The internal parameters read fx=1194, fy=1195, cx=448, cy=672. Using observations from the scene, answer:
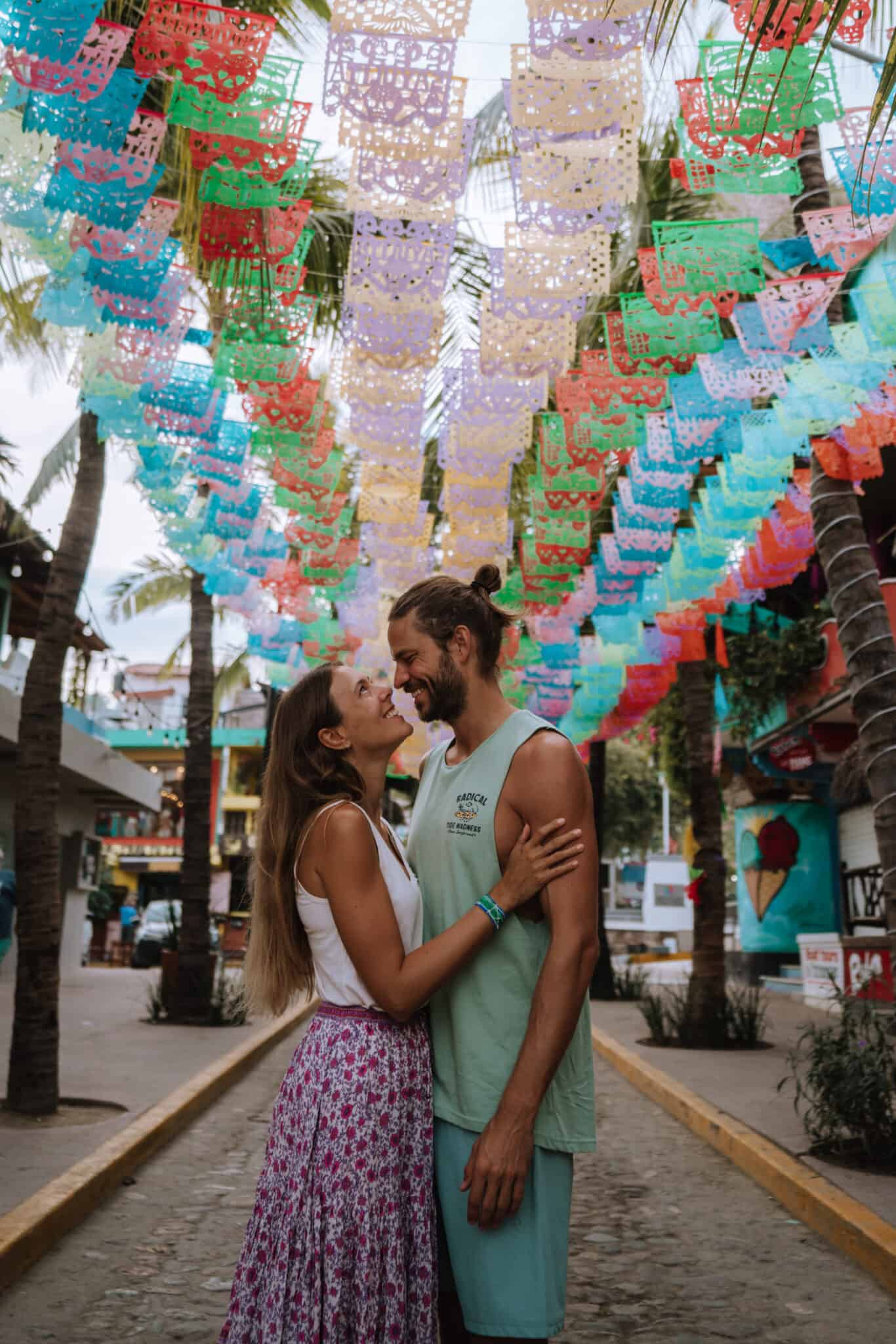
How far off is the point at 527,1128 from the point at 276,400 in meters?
5.93

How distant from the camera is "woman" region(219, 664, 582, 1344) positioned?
2539 mm

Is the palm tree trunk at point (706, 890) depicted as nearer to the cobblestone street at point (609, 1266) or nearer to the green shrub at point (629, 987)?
the cobblestone street at point (609, 1266)

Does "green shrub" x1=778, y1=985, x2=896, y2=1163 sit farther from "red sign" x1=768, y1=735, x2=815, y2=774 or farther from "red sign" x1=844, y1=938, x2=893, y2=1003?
"red sign" x1=768, y1=735, x2=815, y2=774

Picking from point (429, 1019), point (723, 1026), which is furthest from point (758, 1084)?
point (429, 1019)

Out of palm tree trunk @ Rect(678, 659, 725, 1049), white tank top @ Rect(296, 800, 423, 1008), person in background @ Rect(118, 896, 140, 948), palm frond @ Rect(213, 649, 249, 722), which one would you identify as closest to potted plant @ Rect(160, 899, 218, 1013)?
palm tree trunk @ Rect(678, 659, 725, 1049)

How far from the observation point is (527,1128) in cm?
250

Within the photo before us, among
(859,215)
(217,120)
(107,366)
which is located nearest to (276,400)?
(107,366)

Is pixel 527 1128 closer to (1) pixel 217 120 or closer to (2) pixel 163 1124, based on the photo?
(1) pixel 217 120

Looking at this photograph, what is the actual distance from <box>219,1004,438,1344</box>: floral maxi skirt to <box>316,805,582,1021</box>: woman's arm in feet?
0.52

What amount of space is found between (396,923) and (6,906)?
13.7 metres

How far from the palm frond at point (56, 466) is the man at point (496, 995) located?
575 inches

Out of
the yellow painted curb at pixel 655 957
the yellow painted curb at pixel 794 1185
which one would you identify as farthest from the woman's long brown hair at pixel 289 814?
the yellow painted curb at pixel 655 957

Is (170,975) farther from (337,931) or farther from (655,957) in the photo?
(655,957)

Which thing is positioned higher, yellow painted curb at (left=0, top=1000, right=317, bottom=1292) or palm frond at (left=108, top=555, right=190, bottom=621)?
palm frond at (left=108, top=555, right=190, bottom=621)
